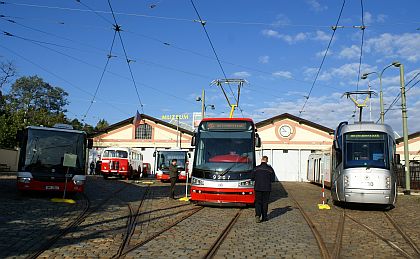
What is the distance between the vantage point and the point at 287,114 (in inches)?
2076

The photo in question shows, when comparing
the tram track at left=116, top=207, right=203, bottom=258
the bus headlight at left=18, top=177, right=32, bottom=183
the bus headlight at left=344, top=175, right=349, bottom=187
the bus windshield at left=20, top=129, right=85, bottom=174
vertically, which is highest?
the bus windshield at left=20, top=129, right=85, bottom=174

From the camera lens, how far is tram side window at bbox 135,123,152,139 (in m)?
58.8

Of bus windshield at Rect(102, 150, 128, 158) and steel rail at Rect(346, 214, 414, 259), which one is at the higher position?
bus windshield at Rect(102, 150, 128, 158)

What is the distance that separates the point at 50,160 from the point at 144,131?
43023 mm

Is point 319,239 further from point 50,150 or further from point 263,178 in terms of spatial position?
point 50,150

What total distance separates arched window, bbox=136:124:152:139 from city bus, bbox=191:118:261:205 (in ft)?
143

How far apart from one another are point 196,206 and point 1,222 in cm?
685

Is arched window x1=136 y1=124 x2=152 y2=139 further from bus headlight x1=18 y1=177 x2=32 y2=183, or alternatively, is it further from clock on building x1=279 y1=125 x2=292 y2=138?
bus headlight x1=18 y1=177 x2=32 y2=183

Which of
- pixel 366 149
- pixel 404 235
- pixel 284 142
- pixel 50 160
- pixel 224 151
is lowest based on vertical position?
Answer: pixel 404 235

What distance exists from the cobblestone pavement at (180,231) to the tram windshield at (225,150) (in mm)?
1449

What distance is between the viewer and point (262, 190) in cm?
1188

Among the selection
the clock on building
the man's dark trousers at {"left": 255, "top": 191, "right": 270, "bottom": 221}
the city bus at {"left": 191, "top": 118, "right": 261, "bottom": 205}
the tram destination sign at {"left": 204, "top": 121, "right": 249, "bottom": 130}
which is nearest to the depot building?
the clock on building

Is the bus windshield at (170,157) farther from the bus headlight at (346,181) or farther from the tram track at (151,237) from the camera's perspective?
the tram track at (151,237)

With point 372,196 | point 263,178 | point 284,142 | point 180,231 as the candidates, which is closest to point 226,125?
point 263,178
